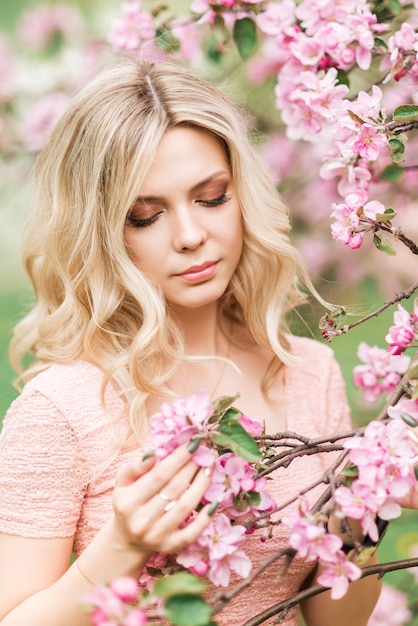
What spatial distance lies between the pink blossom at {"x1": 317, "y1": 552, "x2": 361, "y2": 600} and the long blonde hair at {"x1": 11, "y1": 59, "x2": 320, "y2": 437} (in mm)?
564

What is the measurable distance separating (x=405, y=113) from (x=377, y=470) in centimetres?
57

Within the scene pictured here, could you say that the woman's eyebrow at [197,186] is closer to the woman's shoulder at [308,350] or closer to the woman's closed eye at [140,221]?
the woman's closed eye at [140,221]

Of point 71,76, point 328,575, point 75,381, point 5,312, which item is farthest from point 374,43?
point 5,312

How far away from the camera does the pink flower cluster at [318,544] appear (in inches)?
38.5

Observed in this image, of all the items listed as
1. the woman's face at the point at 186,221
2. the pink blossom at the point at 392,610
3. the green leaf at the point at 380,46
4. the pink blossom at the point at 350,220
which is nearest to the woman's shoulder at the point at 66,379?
the woman's face at the point at 186,221

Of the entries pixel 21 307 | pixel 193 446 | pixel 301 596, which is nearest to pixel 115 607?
pixel 193 446

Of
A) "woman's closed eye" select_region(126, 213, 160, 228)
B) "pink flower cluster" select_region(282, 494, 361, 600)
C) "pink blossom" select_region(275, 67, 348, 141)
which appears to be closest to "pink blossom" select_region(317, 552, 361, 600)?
"pink flower cluster" select_region(282, 494, 361, 600)

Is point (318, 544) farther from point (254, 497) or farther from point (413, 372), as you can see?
point (413, 372)

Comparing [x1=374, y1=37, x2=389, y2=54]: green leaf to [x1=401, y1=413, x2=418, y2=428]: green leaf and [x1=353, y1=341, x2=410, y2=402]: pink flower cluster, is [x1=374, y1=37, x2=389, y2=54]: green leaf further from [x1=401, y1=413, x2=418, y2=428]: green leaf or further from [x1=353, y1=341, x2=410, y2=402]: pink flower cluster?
[x1=401, y1=413, x2=418, y2=428]: green leaf

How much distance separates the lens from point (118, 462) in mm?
1507

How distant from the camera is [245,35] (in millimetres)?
1732

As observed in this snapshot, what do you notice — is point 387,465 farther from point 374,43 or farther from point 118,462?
point 374,43

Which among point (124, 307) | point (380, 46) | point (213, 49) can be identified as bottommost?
point (124, 307)

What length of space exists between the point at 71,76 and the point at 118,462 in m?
1.70
